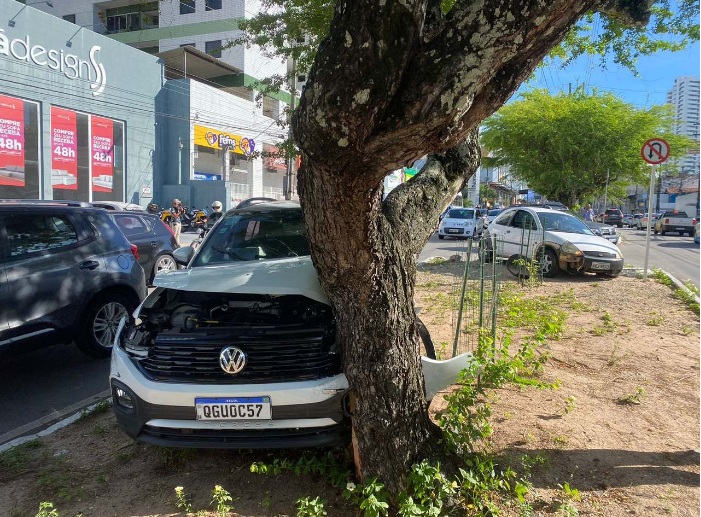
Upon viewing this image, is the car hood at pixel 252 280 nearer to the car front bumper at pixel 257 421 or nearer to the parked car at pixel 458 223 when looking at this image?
the car front bumper at pixel 257 421

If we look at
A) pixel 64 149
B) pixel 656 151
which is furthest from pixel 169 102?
pixel 656 151

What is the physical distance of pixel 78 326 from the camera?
520 cm

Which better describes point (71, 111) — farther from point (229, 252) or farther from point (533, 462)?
point (533, 462)

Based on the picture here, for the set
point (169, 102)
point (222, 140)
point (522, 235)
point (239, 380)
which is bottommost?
point (239, 380)

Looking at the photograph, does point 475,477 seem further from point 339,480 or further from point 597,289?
point 597,289

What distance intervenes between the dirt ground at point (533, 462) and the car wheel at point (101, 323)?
4.97 feet

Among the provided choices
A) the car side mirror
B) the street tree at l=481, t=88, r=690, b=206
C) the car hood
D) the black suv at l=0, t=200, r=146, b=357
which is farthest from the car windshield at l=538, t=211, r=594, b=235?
the street tree at l=481, t=88, r=690, b=206

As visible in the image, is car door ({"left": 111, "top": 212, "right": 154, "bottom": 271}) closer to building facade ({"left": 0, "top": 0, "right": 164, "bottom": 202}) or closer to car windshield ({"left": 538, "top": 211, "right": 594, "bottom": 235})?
car windshield ({"left": 538, "top": 211, "right": 594, "bottom": 235})

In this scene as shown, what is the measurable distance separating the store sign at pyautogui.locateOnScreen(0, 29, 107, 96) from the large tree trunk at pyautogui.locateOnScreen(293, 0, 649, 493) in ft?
66.0

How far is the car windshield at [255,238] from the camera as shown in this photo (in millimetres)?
4855

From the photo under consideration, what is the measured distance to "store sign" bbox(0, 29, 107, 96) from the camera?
57.6 feet

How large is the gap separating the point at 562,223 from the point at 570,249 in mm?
1177

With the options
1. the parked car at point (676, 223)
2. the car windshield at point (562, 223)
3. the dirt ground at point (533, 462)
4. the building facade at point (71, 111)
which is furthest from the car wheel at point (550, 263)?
the parked car at point (676, 223)

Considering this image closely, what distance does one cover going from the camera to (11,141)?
18125 mm
